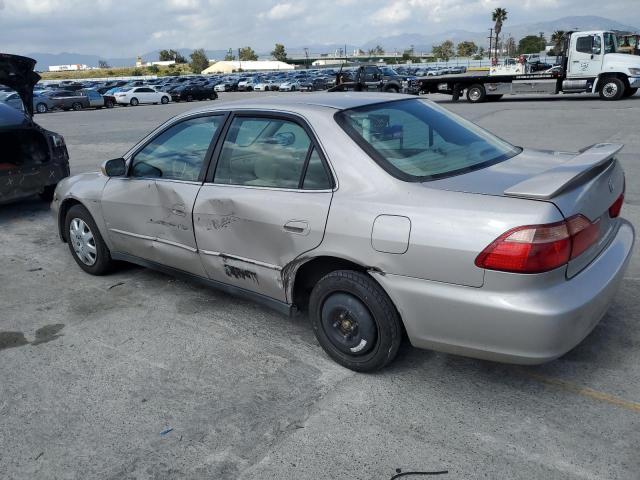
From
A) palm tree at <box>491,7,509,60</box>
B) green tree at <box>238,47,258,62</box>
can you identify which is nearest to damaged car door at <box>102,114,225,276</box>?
palm tree at <box>491,7,509,60</box>

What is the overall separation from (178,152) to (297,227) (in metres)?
1.41

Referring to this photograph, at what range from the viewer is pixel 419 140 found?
361cm

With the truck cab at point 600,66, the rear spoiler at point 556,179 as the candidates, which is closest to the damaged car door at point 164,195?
the rear spoiler at point 556,179

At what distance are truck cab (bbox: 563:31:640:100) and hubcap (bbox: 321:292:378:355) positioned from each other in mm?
21915

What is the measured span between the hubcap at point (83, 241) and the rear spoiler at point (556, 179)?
146 inches

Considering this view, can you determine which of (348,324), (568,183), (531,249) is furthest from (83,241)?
(568,183)

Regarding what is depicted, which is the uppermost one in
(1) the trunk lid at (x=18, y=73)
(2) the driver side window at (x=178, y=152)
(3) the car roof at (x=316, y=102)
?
(1) the trunk lid at (x=18, y=73)

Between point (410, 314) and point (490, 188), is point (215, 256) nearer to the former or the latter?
point (410, 314)

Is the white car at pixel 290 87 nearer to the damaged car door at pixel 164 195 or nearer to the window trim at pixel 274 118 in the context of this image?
the damaged car door at pixel 164 195

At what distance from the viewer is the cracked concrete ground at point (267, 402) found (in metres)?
2.62

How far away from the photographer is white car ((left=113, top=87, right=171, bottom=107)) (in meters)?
39.5

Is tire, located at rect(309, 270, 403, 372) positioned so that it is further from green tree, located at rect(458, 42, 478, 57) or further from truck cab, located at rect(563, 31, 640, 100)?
green tree, located at rect(458, 42, 478, 57)

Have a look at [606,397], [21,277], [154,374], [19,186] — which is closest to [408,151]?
[606,397]

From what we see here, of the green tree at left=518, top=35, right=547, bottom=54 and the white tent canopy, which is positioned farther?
the white tent canopy
